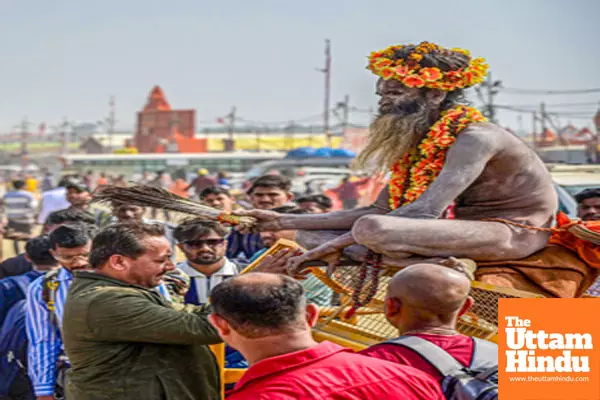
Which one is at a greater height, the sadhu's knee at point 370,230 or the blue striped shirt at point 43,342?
the sadhu's knee at point 370,230

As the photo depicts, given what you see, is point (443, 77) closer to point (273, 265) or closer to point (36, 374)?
point (273, 265)

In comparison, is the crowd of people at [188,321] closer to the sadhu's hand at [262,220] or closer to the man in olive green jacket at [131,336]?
the man in olive green jacket at [131,336]

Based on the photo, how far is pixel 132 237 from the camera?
395 cm

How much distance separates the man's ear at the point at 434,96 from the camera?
3.98 m

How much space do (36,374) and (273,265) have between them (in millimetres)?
1843

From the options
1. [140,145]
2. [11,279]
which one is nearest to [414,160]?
[11,279]

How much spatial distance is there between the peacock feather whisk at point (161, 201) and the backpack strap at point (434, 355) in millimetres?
1348

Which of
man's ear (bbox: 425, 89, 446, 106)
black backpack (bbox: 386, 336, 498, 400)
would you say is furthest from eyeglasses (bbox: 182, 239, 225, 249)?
black backpack (bbox: 386, 336, 498, 400)

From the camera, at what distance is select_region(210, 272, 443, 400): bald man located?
2590 mm

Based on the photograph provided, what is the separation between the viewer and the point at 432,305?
120 inches

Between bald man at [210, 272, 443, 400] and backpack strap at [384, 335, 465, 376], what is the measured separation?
14 centimetres

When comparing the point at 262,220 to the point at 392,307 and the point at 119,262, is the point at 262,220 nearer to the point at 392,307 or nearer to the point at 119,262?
the point at 119,262

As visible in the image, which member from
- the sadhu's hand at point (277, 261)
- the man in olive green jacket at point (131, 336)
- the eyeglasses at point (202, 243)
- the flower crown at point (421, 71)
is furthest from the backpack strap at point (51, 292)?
the flower crown at point (421, 71)

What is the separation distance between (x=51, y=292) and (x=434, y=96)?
2538mm
